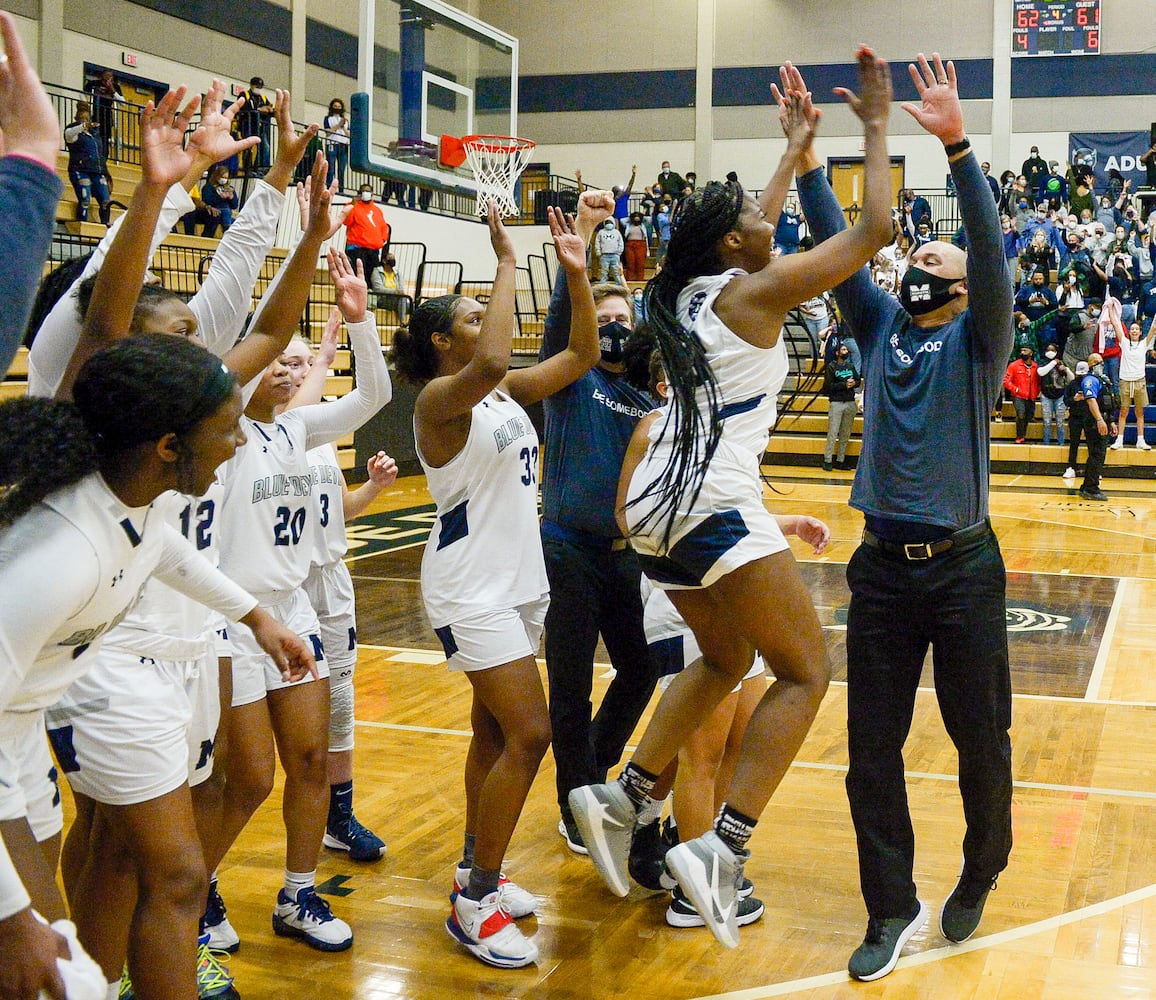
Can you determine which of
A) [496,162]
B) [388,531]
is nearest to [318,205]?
[388,531]

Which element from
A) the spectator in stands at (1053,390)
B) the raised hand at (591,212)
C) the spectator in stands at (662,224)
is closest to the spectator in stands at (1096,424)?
the spectator in stands at (1053,390)

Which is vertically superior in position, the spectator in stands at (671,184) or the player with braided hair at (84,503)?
the spectator in stands at (671,184)

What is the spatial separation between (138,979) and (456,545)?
1.58m

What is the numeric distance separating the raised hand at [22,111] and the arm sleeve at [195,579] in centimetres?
97

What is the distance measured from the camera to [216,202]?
1722cm

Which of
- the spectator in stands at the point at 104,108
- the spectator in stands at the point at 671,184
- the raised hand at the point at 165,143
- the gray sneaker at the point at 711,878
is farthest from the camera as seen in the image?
the spectator in stands at the point at 671,184

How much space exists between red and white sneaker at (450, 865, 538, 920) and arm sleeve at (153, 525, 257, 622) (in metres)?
1.42

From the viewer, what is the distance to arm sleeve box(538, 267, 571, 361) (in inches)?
174

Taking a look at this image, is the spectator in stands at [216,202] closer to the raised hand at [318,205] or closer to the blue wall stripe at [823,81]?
the blue wall stripe at [823,81]

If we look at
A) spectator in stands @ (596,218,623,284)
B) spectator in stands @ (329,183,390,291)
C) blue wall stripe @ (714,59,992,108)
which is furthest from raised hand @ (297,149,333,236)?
blue wall stripe @ (714,59,992,108)

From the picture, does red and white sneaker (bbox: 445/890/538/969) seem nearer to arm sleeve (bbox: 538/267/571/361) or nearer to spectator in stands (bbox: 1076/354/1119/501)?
arm sleeve (bbox: 538/267/571/361)

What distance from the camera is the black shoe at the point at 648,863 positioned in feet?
13.8

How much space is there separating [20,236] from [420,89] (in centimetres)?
1457

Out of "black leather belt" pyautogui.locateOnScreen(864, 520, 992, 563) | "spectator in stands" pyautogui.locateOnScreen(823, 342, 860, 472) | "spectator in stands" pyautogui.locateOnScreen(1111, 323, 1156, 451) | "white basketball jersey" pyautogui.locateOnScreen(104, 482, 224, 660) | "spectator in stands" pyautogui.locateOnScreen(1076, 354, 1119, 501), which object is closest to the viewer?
"white basketball jersey" pyautogui.locateOnScreen(104, 482, 224, 660)
